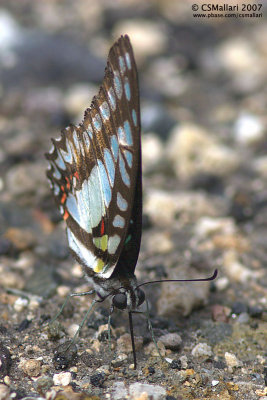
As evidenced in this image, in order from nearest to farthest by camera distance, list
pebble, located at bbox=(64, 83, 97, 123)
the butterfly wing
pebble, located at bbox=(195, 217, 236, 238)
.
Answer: the butterfly wing → pebble, located at bbox=(195, 217, 236, 238) → pebble, located at bbox=(64, 83, 97, 123)

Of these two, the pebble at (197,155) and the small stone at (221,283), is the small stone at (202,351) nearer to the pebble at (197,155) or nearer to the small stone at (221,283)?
the small stone at (221,283)

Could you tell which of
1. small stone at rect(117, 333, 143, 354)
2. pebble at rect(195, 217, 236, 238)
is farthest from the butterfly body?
pebble at rect(195, 217, 236, 238)

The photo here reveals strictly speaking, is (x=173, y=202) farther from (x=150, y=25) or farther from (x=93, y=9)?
(x=93, y=9)

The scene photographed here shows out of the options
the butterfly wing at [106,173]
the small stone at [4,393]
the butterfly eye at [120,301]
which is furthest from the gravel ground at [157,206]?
the butterfly wing at [106,173]

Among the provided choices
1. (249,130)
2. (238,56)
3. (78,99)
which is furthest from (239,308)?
(238,56)

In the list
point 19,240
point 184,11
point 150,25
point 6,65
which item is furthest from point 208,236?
point 184,11

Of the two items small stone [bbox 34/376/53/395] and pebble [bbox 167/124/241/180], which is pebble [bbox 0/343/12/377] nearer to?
small stone [bbox 34/376/53/395]
